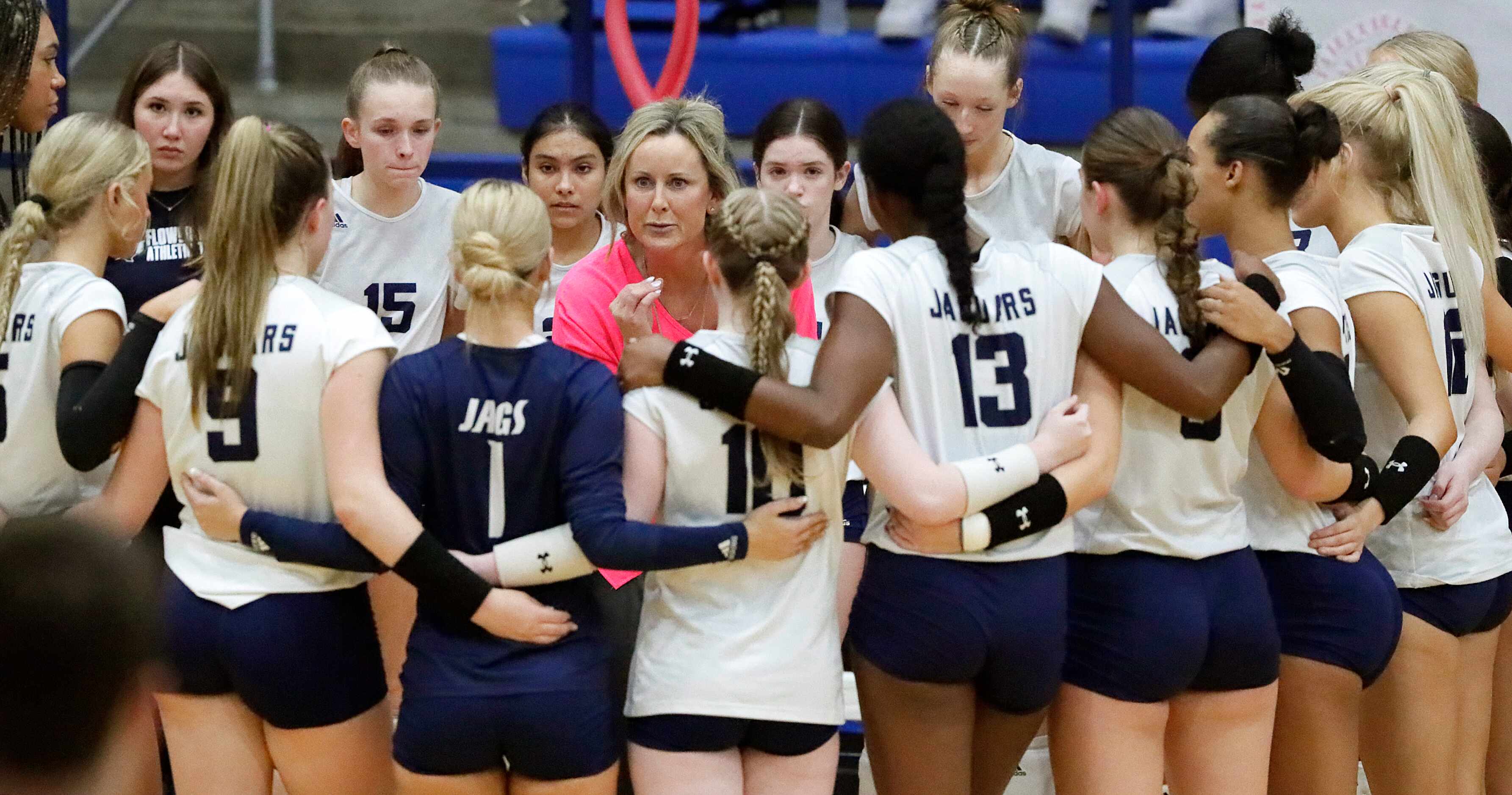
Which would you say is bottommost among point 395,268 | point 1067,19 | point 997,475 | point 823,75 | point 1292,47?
point 997,475

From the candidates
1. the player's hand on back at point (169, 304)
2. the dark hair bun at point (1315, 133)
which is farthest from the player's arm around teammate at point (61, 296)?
the dark hair bun at point (1315, 133)

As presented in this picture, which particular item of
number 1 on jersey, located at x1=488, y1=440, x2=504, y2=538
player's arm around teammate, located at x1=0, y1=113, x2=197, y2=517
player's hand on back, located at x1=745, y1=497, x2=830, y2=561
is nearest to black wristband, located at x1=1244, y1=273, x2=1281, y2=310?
player's hand on back, located at x1=745, y1=497, x2=830, y2=561

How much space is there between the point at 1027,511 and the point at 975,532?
102mm

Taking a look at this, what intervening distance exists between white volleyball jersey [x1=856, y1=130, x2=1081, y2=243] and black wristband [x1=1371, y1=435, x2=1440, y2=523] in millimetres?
1204

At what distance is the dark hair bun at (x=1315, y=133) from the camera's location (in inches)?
116

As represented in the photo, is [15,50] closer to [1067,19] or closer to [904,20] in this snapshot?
[904,20]

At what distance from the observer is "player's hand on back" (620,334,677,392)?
2570mm

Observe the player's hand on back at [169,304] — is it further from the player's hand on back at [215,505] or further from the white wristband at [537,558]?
the white wristband at [537,558]

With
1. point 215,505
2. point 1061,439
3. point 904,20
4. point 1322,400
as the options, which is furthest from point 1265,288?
point 904,20

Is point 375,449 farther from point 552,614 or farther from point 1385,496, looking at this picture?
point 1385,496

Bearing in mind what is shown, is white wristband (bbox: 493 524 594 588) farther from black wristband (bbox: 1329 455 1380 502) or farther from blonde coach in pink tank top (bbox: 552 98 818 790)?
black wristband (bbox: 1329 455 1380 502)

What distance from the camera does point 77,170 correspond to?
2.95 m

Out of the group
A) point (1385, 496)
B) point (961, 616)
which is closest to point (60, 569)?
point (961, 616)

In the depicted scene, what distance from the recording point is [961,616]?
2664 millimetres
